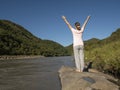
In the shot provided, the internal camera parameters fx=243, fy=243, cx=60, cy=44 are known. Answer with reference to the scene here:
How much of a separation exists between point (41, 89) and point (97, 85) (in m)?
4.43

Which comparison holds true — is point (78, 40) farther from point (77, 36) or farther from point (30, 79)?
point (30, 79)

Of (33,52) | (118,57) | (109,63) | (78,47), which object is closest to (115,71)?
(109,63)

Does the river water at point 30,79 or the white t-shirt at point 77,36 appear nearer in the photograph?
the white t-shirt at point 77,36

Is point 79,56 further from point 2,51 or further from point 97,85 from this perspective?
point 2,51

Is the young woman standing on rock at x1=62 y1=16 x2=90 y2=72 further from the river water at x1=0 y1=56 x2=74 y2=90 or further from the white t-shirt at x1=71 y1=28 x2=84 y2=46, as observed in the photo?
the river water at x1=0 y1=56 x2=74 y2=90

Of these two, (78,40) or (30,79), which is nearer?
(78,40)

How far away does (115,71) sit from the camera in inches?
552

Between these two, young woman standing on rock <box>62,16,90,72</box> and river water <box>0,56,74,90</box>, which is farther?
river water <box>0,56,74,90</box>

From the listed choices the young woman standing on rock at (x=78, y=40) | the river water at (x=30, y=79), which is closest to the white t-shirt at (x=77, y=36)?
the young woman standing on rock at (x=78, y=40)

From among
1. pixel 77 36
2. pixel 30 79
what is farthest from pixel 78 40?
pixel 30 79

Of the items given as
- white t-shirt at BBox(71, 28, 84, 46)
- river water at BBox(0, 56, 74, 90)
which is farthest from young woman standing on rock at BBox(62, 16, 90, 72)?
river water at BBox(0, 56, 74, 90)

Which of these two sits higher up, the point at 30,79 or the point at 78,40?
the point at 78,40

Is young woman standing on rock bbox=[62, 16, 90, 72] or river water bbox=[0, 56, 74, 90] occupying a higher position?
young woman standing on rock bbox=[62, 16, 90, 72]

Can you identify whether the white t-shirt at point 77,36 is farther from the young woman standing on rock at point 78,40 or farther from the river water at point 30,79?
the river water at point 30,79
